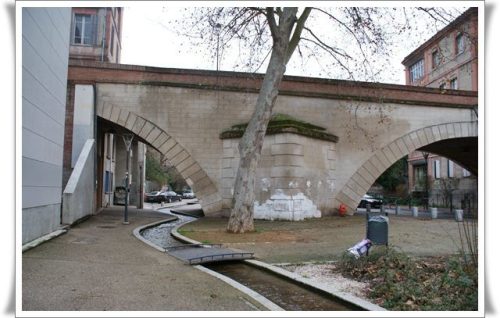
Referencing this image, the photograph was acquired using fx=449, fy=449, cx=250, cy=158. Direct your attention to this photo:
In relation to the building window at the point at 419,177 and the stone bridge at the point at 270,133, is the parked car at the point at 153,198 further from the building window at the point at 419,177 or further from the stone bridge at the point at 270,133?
the building window at the point at 419,177

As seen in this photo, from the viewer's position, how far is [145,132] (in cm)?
1988

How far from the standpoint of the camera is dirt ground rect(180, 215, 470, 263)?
9.59m

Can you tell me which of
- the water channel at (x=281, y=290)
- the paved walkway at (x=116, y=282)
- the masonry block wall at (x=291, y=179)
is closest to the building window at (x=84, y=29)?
the masonry block wall at (x=291, y=179)

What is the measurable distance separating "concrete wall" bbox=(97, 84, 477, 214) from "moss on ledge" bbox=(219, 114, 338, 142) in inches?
19.4

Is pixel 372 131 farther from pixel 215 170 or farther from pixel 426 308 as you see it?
pixel 426 308

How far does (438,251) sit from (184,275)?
225 inches

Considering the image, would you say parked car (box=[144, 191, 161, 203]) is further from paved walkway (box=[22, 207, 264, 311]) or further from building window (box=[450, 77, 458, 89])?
paved walkway (box=[22, 207, 264, 311])

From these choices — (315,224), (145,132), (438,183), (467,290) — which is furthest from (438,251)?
(438,183)

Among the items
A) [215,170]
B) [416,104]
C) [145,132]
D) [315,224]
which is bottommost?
[315,224]

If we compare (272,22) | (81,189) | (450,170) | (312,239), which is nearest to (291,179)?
(312,239)

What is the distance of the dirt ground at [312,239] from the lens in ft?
31.4

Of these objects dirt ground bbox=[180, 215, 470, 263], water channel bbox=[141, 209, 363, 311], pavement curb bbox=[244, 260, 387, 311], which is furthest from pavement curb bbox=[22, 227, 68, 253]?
pavement curb bbox=[244, 260, 387, 311]

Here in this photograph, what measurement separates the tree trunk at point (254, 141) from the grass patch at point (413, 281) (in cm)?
616

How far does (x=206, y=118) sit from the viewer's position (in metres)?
20.2
